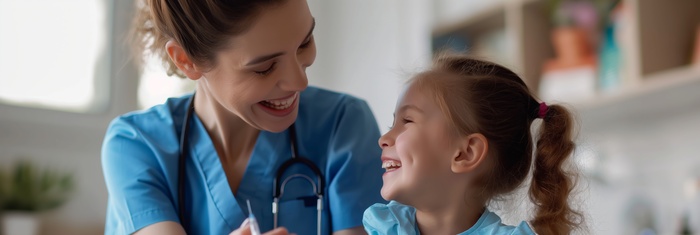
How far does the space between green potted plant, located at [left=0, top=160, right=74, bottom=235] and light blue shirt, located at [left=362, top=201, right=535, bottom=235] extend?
5.77ft

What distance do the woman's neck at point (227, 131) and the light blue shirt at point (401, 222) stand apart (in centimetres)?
33

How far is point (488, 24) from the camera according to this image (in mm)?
3271

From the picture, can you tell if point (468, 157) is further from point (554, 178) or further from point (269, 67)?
point (269, 67)

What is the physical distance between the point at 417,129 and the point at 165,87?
217 centimetres

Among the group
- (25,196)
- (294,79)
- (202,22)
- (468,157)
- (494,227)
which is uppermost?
(202,22)

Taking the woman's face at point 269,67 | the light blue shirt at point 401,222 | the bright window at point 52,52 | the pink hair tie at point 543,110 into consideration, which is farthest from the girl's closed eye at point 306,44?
the bright window at point 52,52

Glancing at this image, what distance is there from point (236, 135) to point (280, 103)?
230mm

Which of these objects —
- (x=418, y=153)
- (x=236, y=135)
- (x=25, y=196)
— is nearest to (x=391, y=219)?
(x=418, y=153)

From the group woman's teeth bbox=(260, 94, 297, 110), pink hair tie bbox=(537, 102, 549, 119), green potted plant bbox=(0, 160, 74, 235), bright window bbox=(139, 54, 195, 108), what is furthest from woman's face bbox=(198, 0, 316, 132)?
bright window bbox=(139, 54, 195, 108)

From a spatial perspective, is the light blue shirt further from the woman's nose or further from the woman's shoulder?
the woman's shoulder

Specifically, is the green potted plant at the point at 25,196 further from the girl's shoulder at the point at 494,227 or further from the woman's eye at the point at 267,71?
the girl's shoulder at the point at 494,227

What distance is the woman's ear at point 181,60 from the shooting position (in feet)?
4.87

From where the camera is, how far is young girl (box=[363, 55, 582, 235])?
1378mm

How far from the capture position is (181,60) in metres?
1.50
